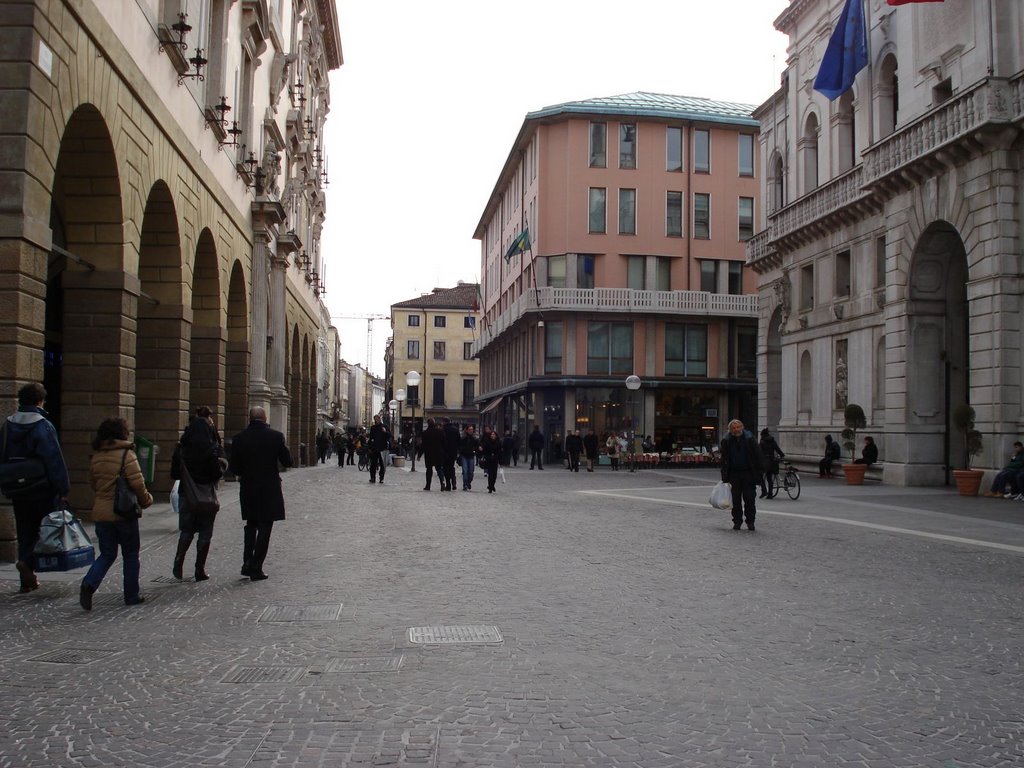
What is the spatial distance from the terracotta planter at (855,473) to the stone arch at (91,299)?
1989 centimetres

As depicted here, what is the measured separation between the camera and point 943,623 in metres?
Answer: 8.23

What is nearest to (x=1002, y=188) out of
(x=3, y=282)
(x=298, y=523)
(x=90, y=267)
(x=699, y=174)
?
(x=298, y=523)

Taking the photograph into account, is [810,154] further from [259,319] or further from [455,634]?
[455,634]

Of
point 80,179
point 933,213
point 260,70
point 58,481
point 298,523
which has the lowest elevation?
point 298,523

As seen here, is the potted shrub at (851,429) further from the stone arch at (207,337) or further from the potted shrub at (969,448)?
the stone arch at (207,337)

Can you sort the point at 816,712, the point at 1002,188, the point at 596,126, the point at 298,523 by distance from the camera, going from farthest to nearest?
the point at 596,126 < the point at 1002,188 < the point at 298,523 < the point at 816,712

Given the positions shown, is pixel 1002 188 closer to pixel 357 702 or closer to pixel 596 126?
pixel 357 702

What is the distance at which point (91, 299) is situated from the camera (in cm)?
1537

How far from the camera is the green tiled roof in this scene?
173ft

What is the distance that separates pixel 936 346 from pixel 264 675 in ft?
80.2

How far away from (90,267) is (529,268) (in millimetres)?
41078

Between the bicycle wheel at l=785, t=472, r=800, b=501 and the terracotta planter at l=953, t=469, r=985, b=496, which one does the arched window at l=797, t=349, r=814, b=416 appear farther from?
the bicycle wheel at l=785, t=472, r=800, b=501

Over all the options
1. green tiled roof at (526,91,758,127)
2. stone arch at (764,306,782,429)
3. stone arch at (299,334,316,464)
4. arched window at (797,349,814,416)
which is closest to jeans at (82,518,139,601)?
arched window at (797,349,814,416)

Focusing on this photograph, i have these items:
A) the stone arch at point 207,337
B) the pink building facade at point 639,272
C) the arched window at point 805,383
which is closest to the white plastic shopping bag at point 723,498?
the stone arch at point 207,337
